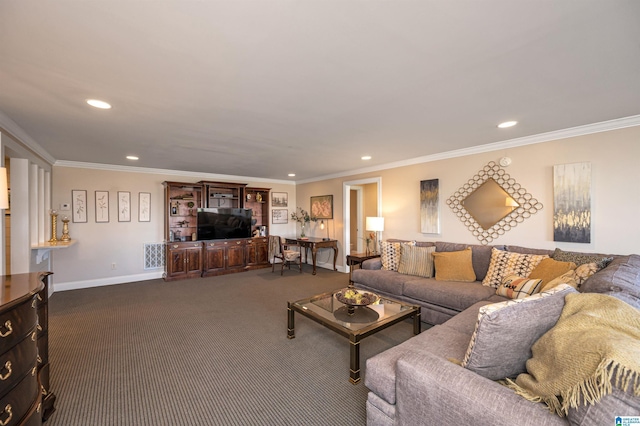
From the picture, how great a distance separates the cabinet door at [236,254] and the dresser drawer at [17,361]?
15.5ft

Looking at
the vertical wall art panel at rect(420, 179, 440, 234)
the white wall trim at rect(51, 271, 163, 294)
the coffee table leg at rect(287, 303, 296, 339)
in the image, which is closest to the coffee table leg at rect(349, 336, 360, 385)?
the coffee table leg at rect(287, 303, 296, 339)

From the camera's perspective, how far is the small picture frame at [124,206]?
17.6 ft

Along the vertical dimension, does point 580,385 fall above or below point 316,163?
below

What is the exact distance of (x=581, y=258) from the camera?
9.12 feet

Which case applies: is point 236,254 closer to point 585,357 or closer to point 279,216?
point 279,216

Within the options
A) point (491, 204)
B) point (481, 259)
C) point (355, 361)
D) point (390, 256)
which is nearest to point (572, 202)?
point (491, 204)

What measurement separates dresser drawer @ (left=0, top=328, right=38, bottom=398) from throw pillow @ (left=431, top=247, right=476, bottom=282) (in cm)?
373

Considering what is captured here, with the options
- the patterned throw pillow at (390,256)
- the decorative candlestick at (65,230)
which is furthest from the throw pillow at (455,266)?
the decorative candlestick at (65,230)

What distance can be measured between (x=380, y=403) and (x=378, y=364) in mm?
198

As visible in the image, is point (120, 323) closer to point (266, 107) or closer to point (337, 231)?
point (266, 107)

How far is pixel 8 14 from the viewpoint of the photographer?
1.31 meters

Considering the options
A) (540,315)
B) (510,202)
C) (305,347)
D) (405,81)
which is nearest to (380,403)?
(540,315)

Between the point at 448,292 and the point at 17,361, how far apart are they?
3406mm

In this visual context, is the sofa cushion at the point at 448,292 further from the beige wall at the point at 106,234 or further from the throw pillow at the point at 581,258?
the beige wall at the point at 106,234
